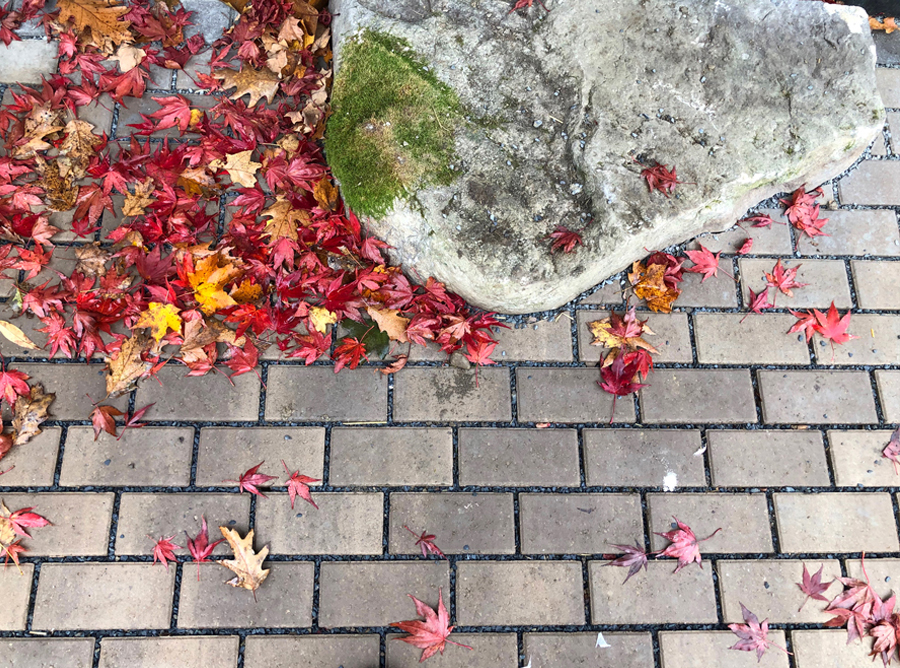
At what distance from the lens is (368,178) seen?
78.0 inches

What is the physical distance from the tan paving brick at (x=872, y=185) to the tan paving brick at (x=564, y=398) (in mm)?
1435

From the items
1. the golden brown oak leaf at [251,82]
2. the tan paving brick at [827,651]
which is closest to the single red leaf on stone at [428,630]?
the tan paving brick at [827,651]

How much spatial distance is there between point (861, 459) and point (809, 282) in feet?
2.43

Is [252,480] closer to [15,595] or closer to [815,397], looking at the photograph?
[15,595]

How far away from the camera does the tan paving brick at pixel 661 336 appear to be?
2141mm

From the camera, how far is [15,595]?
6.09 feet

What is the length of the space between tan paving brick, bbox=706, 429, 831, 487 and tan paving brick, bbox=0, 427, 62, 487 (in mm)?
2487

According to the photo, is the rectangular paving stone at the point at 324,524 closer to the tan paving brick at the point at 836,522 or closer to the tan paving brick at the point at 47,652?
the tan paving brick at the point at 47,652

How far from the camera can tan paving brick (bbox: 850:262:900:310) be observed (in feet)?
7.45

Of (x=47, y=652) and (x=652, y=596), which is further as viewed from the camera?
(x=652, y=596)

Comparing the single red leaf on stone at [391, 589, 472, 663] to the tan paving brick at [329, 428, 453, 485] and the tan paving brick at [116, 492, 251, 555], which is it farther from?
the tan paving brick at [116, 492, 251, 555]

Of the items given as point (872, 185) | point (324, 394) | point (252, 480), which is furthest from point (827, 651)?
point (252, 480)

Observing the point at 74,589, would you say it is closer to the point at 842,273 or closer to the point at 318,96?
the point at 318,96

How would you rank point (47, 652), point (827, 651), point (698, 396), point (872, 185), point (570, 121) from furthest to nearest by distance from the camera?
1. point (872, 185)
2. point (698, 396)
3. point (570, 121)
4. point (827, 651)
5. point (47, 652)
